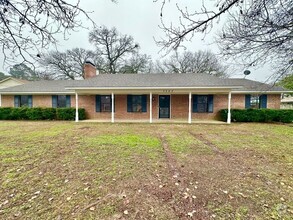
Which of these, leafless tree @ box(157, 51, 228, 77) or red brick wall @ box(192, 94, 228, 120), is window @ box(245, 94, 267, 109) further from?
leafless tree @ box(157, 51, 228, 77)

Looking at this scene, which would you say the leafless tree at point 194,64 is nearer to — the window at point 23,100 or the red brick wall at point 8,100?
the window at point 23,100

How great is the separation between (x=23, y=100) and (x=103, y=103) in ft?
26.8

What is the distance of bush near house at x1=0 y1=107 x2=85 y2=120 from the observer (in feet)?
45.0

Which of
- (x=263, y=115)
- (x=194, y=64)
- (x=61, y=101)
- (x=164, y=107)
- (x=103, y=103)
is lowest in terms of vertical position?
(x=263, y=115)

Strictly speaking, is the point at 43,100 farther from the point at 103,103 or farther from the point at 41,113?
the point at 103,103

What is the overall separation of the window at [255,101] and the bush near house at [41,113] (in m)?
14.1

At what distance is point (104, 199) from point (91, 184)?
63 cm

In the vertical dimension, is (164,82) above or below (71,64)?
below

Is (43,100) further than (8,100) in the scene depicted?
No

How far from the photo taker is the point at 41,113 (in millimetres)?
13773

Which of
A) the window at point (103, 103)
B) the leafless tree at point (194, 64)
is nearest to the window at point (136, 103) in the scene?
the window at point (103, 103)

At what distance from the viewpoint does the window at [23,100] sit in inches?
629

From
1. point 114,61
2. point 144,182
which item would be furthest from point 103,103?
point 114,61

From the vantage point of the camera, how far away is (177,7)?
10.5 feet
